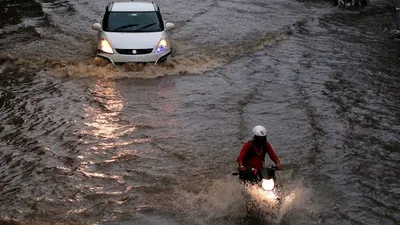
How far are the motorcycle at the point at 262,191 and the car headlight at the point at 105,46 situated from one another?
794 centimetres

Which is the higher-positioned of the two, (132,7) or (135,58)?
(132,7)

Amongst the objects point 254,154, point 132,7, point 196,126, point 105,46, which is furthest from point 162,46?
point 254,154

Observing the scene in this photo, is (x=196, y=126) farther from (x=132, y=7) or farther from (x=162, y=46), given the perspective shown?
(x=132, y=7)

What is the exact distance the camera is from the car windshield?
15.6 m

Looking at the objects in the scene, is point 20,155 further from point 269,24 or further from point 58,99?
point 269,24

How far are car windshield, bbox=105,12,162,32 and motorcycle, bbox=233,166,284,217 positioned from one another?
28.0ft

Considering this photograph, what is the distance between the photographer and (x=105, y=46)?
49.2 ft

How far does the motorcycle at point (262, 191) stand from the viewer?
7.49m

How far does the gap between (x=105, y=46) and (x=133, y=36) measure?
0.80 meters

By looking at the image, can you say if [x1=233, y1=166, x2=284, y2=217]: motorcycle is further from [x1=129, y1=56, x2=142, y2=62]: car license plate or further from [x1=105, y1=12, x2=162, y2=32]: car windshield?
[x1=105, y1=12, x2=162, y2=32]: car windshield

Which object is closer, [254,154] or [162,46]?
[254,154]

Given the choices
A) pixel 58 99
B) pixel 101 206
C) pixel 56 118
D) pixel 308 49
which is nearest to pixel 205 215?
pixel 101 206

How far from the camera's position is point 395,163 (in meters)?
10.4

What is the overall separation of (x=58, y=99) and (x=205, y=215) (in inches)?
251
